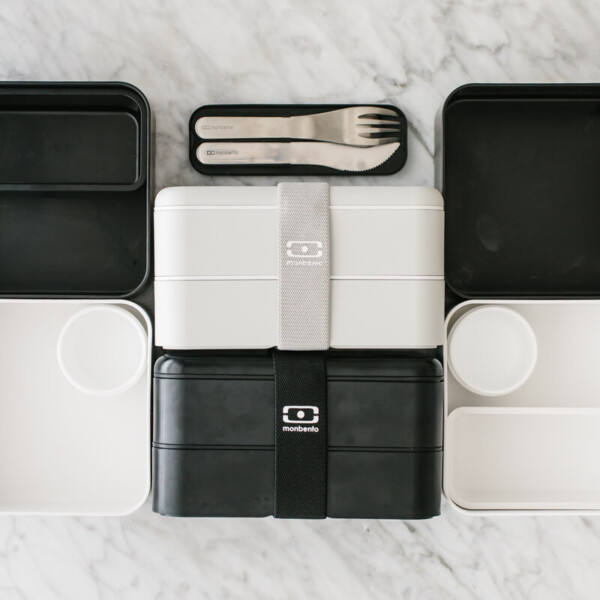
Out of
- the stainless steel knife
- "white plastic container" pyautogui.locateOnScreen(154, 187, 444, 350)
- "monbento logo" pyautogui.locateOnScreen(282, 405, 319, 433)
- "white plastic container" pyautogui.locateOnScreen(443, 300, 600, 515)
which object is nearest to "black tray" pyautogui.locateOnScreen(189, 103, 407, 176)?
the stainless steel knife

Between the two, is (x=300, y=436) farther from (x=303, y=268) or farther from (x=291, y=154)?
(x=291, y=154)

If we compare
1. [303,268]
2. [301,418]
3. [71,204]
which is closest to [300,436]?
[301,418]

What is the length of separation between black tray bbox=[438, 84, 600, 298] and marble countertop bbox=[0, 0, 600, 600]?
0.05 meters

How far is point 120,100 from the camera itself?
3.05ft

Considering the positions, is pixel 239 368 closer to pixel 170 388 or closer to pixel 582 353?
pixel 170 388

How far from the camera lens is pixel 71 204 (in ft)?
3.12

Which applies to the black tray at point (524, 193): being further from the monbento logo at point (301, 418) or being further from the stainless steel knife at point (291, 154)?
the monbento logo at point (301, 418)

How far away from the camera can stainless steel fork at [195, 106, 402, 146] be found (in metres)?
0.94

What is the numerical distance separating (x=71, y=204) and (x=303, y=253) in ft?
1.22

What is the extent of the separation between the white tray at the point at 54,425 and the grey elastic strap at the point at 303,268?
0.81ft

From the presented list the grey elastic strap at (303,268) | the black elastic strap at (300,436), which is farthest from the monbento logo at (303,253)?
the black elastic strap at (300,436)

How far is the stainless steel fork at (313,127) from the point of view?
94 cm

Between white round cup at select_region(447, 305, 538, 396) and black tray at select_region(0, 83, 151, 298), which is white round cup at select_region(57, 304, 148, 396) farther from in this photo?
white round cup at select_region(447, 305, 538, 396)

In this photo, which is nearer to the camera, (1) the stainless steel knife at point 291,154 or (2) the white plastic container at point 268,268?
(2) the white plastic container at point 268,268
